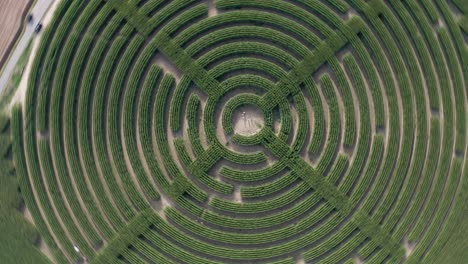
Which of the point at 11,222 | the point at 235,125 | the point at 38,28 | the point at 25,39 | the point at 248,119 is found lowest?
the point at 11,222

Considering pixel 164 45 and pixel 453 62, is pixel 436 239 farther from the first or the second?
pixel 164 45

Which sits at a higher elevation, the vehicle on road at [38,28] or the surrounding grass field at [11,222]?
the vehicle on road at [38,28]

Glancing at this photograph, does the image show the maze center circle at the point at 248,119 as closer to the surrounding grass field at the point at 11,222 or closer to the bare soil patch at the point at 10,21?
the surrounding grass field at the point at 11,222

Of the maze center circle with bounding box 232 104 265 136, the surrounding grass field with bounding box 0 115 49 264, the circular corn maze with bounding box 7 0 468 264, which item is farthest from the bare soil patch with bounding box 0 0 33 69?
the maze center circle with bounding box 232 104 265 136

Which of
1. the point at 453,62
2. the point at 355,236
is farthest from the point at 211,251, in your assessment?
the point at 453,62

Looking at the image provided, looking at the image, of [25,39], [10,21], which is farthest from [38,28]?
[10,21]

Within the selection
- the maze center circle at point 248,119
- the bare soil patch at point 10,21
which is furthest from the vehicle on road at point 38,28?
the maze center circle at point 248,119

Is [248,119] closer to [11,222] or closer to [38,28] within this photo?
[38,28]
